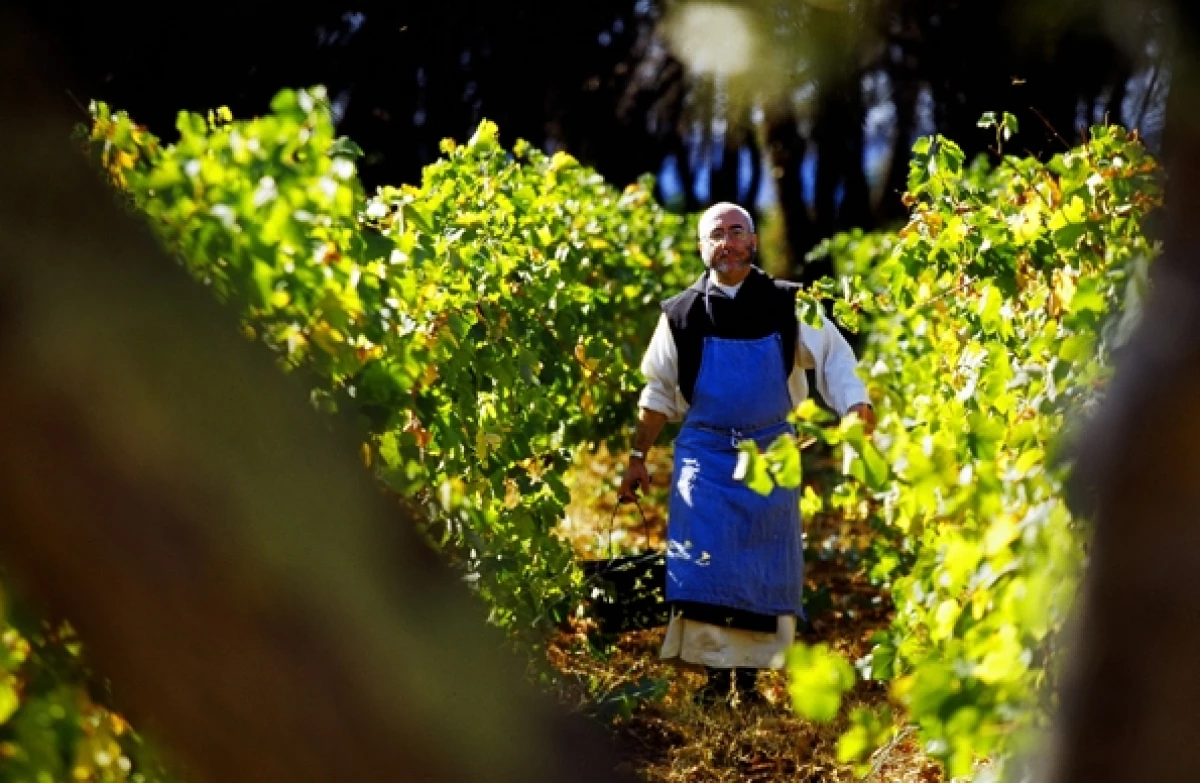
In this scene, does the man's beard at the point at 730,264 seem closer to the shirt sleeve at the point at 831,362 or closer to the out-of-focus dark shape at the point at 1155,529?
the shirt sleeve at the point at 831,362

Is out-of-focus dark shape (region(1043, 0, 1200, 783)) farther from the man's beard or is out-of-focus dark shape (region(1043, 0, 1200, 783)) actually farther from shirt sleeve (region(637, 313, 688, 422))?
shirt sleeve (region(637, 313, 688, 422))

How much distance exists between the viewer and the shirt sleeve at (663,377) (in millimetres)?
4492

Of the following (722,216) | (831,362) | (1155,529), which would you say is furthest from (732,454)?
(1155,529)

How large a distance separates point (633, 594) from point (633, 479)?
0.85 metres

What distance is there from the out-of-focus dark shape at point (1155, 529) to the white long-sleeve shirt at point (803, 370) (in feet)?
10.2

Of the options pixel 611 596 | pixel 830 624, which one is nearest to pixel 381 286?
pixel 611 596

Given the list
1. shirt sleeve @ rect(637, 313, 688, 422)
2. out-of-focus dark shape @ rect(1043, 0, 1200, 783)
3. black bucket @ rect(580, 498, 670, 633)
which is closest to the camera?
out-of-focus dark shape @ rect(1043, 0, 1200, 783)

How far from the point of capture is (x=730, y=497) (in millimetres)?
4340

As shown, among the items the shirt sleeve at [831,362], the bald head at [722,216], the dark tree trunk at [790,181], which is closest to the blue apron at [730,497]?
the shirt sleeve at [831,362]

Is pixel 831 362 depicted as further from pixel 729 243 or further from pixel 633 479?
pixel 633 479

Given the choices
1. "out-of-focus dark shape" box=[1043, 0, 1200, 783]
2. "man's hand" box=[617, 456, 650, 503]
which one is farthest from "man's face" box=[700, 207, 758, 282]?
"out-of-focus dark shape" box=[1043, 0, 1200, 783]

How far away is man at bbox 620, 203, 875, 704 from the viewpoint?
434 cm

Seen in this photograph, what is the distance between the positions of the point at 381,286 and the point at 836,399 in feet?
8.09

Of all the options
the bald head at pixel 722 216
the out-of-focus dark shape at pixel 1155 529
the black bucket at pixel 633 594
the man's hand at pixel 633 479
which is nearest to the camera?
the out-of-focus dark shape at pixel 1155 529
